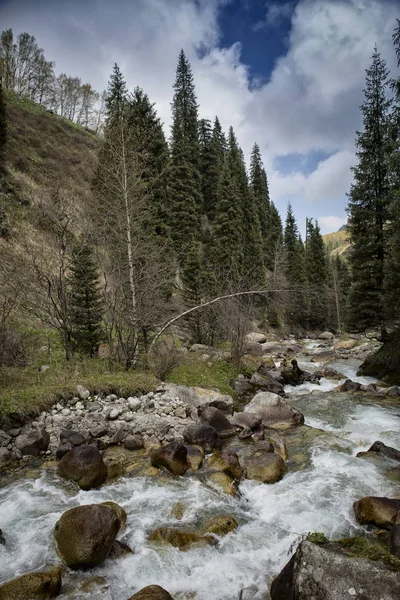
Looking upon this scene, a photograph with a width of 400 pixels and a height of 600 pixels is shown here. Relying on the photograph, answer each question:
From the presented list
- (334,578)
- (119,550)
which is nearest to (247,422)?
(119,550)

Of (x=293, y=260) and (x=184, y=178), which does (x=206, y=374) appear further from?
(x=293, y=260)

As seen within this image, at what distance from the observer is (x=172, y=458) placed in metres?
6.11

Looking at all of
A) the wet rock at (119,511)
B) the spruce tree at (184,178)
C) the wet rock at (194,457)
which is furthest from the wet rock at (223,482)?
the spruce tree at (184,178)

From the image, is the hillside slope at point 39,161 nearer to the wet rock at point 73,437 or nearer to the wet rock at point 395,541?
the wet rock at point 73,437

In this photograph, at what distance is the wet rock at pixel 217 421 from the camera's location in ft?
26.8

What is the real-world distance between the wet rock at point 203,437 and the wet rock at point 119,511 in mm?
2624

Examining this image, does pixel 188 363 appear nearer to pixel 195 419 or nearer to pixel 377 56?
pixel 195 419

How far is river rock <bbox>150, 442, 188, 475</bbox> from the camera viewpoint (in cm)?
608

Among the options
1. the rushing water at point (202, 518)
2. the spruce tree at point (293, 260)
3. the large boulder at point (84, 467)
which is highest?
the spruce tree at point (293, 260)

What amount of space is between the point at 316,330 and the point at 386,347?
31.3 m

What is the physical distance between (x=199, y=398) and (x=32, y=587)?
682cm

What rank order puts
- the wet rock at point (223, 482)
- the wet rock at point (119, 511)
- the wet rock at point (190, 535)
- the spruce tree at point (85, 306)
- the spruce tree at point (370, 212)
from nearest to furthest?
the wet rock at point (190, 535), the wet rock at point (119, 511), the wet rock at point (223, 482), the spruce tree at point (85, 306), the spruce tree at point (370, 212)

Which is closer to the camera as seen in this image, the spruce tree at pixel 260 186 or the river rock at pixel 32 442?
the river rock at pixel 32 442

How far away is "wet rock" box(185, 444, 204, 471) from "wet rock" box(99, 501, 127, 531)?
1.78 meters
